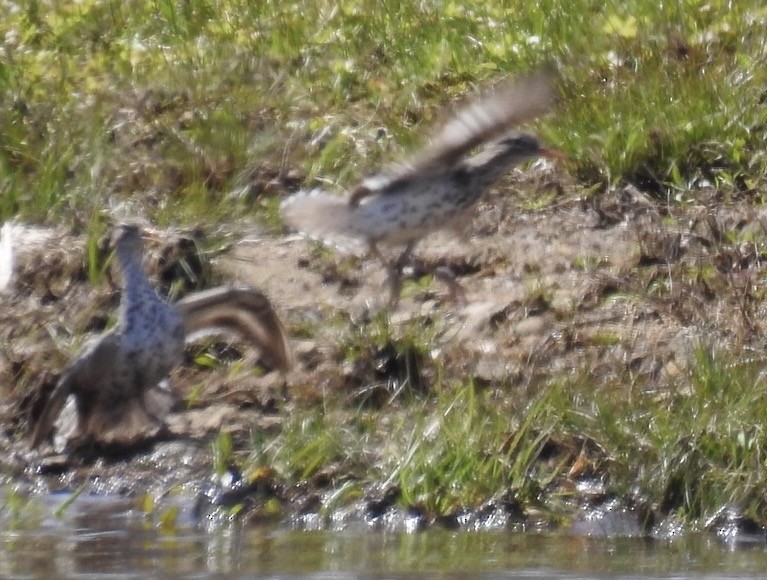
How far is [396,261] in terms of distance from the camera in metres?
9.09

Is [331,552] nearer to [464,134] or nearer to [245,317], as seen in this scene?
[245,317]

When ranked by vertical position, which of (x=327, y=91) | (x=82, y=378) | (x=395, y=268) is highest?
(x=327, y=91)

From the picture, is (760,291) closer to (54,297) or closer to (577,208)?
(577,208)

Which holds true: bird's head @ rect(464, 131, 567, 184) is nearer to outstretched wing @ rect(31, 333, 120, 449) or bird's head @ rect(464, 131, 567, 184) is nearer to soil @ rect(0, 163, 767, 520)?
soil @ rect(0, 163, 767, 520)

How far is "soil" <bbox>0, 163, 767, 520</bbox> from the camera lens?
26.2 feet

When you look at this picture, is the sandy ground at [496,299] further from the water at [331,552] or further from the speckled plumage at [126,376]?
the water at [331,552]

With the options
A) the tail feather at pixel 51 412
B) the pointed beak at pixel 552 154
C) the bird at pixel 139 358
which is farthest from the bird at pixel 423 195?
the tail feather at pixel 51 412

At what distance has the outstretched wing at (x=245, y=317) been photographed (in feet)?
27.6

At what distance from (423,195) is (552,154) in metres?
0.80

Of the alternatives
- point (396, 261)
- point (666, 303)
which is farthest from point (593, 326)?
point (396, 261)

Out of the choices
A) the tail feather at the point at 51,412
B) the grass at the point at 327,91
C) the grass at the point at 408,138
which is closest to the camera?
the grass at the point at 408,138

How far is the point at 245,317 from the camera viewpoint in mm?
8500

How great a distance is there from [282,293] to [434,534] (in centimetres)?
254

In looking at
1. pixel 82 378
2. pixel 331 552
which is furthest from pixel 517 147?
pixel 331 552
